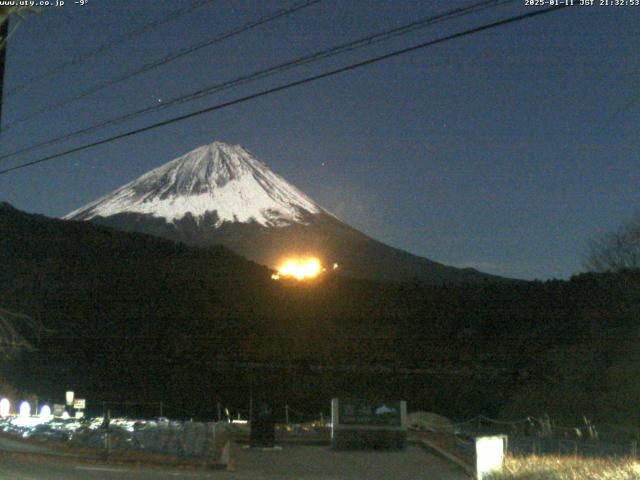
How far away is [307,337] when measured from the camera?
58.5m

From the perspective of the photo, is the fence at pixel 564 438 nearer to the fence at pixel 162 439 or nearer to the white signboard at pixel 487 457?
the white signboard at pixel 487 457

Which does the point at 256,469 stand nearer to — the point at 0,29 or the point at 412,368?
the point at 0,29

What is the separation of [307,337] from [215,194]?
257 feet

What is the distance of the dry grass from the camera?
10.9 m

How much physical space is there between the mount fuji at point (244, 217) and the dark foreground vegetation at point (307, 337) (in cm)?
3493

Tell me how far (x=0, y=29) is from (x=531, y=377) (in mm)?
35736

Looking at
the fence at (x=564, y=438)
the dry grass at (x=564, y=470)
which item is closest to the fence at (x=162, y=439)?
the fence at (x=564, y=438)

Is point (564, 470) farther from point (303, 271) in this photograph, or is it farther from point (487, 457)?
point (303, 271)

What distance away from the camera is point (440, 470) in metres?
16.5

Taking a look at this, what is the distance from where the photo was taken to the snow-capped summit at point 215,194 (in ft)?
409

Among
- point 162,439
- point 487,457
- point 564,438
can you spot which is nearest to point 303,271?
point 564,438

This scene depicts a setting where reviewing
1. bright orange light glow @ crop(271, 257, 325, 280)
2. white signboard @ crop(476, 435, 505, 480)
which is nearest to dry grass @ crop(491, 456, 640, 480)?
white signboard @ crop(476, 435, 505, 480)

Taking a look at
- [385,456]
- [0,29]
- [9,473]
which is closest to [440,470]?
[385,456]

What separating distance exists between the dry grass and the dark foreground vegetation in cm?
2190
